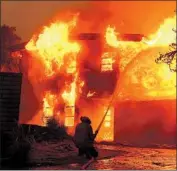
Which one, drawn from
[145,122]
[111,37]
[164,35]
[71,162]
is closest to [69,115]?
[145,122]

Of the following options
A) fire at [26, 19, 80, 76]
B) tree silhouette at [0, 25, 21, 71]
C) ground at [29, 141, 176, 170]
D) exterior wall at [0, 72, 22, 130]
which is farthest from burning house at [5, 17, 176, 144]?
exterior wall at [0, 72, 22, 130]

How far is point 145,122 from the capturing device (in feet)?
73.1

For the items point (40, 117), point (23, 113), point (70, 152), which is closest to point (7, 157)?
point (70, 152)

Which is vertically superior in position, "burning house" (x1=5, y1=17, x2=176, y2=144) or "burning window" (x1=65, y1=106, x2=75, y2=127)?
"burning house" (x1=5, y1=17, x2=176, y2=144)

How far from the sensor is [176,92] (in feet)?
73.6

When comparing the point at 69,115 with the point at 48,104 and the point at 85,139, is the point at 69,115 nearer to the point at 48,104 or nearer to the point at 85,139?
the point at 48,104

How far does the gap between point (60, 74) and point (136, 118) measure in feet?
20.0

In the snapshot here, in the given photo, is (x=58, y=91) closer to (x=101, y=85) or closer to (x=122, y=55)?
(x=101, y=85)

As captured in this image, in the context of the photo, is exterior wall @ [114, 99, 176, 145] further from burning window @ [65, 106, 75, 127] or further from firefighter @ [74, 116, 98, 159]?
firefighter @ [74, 116, 98, 159]

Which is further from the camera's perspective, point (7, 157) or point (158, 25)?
point (158, 25)

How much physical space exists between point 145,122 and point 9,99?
40.4ft

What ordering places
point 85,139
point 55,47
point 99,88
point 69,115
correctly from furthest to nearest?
1. point 55,47
2. point 69,115
3. point 99,88
4. point 85,139

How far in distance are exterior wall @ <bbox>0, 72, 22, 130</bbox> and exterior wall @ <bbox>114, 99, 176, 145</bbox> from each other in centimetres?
1171

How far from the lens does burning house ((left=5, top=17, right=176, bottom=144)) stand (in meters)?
23.7
